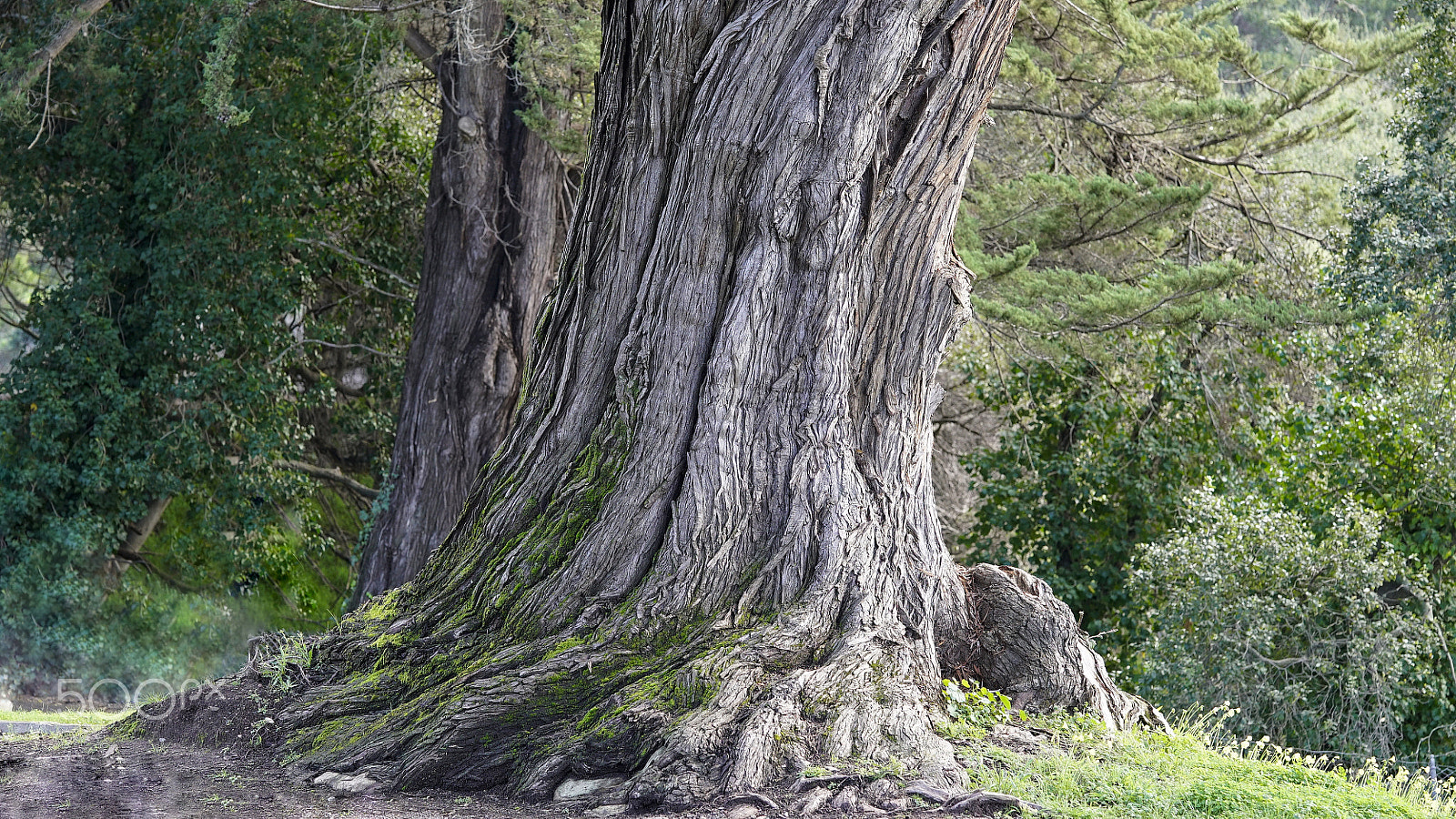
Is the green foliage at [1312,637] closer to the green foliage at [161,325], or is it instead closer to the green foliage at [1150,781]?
the green foliage at [1150,781]

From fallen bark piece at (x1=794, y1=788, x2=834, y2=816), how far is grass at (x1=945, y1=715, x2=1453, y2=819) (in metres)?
0.57

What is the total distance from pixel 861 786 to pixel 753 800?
39cm

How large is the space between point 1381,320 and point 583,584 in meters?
9.68

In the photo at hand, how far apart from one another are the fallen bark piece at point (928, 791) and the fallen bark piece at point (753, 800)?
50 centimetres

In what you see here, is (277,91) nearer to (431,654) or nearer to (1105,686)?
(431,654)

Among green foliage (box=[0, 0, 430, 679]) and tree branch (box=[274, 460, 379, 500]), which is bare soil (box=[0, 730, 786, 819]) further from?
tree branch (box=[274, 460, 379, 500])

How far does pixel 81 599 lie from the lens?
12391 mm

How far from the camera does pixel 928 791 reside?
4.03 m

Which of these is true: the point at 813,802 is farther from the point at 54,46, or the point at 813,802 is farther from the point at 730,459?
the point at 54,46

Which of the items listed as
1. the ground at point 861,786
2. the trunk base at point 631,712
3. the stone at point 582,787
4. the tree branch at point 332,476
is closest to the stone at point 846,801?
the ground at point 861,786

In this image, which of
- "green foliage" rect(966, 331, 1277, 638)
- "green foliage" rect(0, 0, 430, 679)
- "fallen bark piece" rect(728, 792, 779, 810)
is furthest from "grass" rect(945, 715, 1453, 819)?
"green foliage" rect(0, 0, 430, 679)

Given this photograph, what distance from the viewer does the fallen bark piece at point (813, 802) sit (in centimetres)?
388
